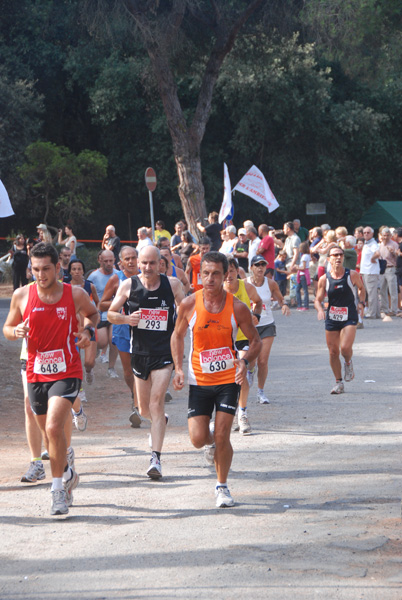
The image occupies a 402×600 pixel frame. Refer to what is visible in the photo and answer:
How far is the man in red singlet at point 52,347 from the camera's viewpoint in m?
6.41

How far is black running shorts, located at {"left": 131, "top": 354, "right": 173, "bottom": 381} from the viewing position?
7.85 metres

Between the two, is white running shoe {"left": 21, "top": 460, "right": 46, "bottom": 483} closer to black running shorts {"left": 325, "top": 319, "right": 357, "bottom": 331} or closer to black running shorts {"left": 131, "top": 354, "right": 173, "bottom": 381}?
black running shorts {"left": 131, "top": 354, "right": 173, "bottom": 381}

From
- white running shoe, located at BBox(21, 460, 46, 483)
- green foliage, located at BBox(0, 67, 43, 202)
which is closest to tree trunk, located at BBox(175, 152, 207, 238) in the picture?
green foliage, located at BBox(0, 67, 43, 202)

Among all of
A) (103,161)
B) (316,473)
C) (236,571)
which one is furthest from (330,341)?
(103,161)

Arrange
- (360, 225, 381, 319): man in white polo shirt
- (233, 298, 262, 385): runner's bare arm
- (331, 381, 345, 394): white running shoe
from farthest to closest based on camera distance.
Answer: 1. (360, 225, 381, 319): man in white polo shirt
2. (331, 381, 345, 394): white running shoe
3. (233, 298, 262, 385): runner's bare arm

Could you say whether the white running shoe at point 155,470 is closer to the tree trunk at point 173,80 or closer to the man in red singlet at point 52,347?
the man in red singlet at point 52,347

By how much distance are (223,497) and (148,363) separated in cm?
173

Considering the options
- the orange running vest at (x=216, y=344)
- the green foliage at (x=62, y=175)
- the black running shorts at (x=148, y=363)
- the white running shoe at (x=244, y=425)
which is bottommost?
the white running shoe at (x=244, y=425)

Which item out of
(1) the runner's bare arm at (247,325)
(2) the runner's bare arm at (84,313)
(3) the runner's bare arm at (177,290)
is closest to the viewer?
(2) the runner's bare arm at (84,313)

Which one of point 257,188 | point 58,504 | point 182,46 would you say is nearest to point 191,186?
point 257,188

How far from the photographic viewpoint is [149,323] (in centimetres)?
787

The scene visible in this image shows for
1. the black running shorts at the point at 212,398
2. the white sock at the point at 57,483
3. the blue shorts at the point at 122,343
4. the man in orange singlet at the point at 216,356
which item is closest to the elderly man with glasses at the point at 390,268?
the blue shorts at the point at 122,343

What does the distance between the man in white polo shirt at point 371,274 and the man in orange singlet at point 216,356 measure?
44.4 ft

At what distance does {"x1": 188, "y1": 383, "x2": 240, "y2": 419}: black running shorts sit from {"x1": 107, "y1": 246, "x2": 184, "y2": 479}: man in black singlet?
1.01 meters
